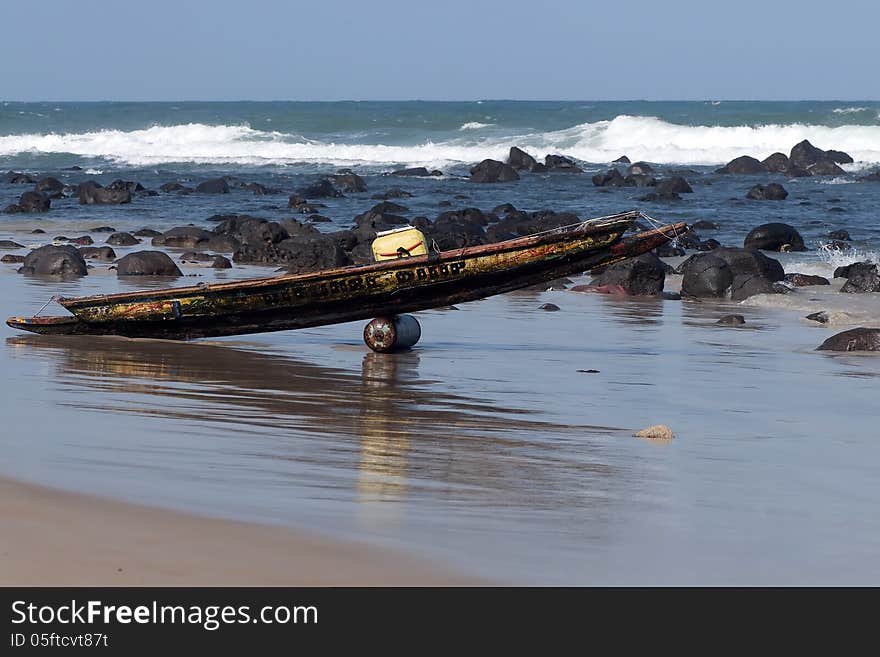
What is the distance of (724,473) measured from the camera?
7133 millimetres

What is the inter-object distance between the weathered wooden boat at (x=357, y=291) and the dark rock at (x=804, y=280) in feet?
23.7

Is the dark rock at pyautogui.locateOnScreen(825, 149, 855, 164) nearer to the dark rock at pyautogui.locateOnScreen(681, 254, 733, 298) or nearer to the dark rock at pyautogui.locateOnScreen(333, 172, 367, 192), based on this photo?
the dark rock at pyautogui.locateOnScreen(333, 172, 367, 192)

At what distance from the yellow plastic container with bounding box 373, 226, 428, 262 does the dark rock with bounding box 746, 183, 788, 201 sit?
2500 cm

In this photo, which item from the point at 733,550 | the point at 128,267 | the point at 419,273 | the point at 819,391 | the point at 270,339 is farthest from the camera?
the point at 128,267

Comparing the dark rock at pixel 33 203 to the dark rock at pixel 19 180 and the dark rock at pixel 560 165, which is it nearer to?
the dark rock at pixel 19 180

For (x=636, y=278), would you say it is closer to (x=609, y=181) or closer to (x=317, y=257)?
(x=317, y=257)

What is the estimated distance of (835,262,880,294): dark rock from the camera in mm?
16797

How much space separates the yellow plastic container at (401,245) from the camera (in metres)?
11.1

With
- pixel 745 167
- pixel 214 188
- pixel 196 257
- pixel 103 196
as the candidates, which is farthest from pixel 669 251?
pixel 745 167

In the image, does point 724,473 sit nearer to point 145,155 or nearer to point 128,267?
point 128,267

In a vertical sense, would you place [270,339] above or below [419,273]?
below

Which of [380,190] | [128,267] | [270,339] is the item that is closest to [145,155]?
[380,190]

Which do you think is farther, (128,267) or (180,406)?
(128,267)
